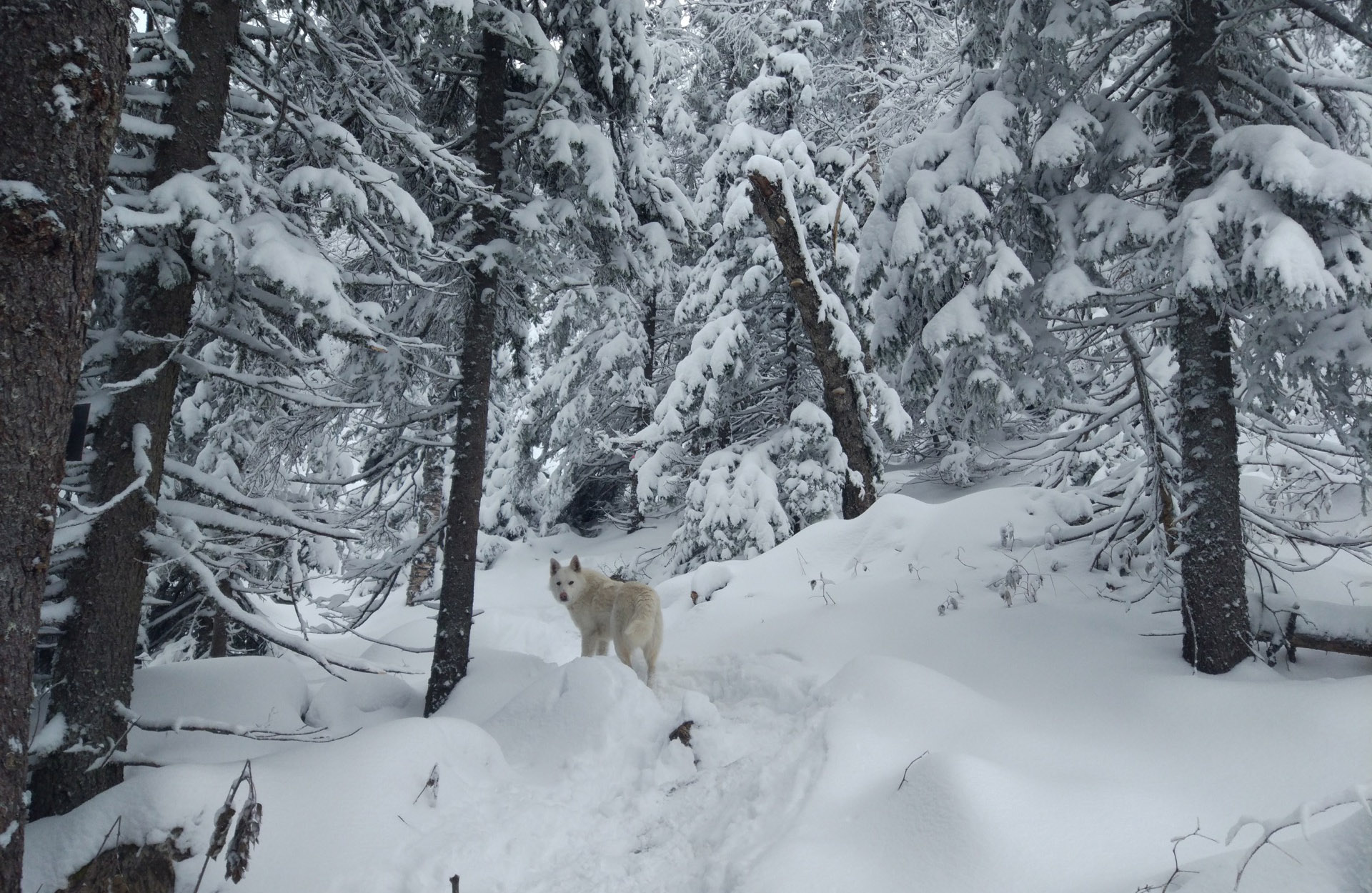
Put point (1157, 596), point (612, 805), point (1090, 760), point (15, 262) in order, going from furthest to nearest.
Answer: point (1157, 596) < point (612, 805) < point (1090, 760) < point (15, 262)

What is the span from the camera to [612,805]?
502 centimetres

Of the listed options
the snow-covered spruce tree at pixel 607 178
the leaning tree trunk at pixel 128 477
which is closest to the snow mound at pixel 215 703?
the leaning tree trunk at pixel 128 477

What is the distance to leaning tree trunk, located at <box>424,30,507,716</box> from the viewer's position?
275 inches

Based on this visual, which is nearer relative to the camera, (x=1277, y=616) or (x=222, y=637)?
(x=1277, y=616)

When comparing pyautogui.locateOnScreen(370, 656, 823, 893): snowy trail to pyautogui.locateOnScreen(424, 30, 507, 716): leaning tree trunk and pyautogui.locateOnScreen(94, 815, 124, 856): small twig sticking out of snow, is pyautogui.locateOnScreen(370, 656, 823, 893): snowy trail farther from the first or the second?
pyautogui.locateOnScreen(424, 30, 507, 716): leaning tree trunk

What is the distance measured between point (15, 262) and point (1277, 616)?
756 centimetres

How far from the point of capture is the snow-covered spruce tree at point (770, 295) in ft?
34.8

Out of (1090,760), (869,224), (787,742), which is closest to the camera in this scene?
(1090,760)

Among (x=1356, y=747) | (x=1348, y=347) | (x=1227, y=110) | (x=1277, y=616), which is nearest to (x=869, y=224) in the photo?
(x=1227, y=110)

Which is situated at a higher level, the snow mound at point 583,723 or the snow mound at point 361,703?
the snow mound at point 583,723

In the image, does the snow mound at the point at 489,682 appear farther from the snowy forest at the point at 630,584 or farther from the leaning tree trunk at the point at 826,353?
the leaning tree trunk at the point at 826,353

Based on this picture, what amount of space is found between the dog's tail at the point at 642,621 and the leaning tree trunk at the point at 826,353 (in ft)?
15.5

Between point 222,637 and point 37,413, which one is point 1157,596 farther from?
point 222,637

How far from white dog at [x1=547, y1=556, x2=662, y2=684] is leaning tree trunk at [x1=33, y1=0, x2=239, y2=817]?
3916mm
